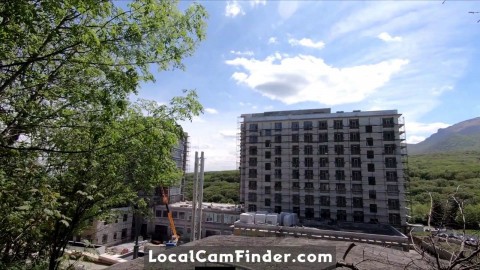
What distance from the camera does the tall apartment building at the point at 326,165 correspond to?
47.5 metres

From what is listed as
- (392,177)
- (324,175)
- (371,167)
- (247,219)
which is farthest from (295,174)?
(392,177)

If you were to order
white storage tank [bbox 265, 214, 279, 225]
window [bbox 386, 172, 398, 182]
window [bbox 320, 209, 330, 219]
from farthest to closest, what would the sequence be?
window [bbox 320, 209, 330, 219] → window [bbox 386, 172, 398, 182] → white storage tank [bbox 265, 214, 279, 225]

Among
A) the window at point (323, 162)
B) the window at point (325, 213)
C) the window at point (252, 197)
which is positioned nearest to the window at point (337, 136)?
the window at point (323, 162)

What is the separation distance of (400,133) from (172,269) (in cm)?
5193

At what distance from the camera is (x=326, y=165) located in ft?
171

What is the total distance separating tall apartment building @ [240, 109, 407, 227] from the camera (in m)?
47.5

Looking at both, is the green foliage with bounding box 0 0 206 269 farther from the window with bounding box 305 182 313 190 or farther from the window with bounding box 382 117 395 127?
the window with bounding box 382 117 395 127

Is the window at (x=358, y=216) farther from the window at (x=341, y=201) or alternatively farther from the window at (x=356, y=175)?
the window at (x=356, y=175)

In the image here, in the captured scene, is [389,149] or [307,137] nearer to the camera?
[389,149]

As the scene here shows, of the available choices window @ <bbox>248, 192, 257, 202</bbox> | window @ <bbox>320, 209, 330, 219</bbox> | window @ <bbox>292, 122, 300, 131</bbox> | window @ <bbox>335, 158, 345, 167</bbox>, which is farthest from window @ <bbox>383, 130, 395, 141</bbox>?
window @ <bbox>248, 192, 257, 202</bbox>

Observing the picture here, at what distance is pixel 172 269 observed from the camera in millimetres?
8094

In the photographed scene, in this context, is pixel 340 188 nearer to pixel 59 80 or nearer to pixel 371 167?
pixel 371 167

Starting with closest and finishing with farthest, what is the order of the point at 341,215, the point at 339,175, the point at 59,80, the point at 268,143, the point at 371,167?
the point at 59,80
the point at 371,167
the point at 341,215
the point at 339,175
the point at 268,143

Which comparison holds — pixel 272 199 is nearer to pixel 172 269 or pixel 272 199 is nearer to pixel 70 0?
pixel 172 269
